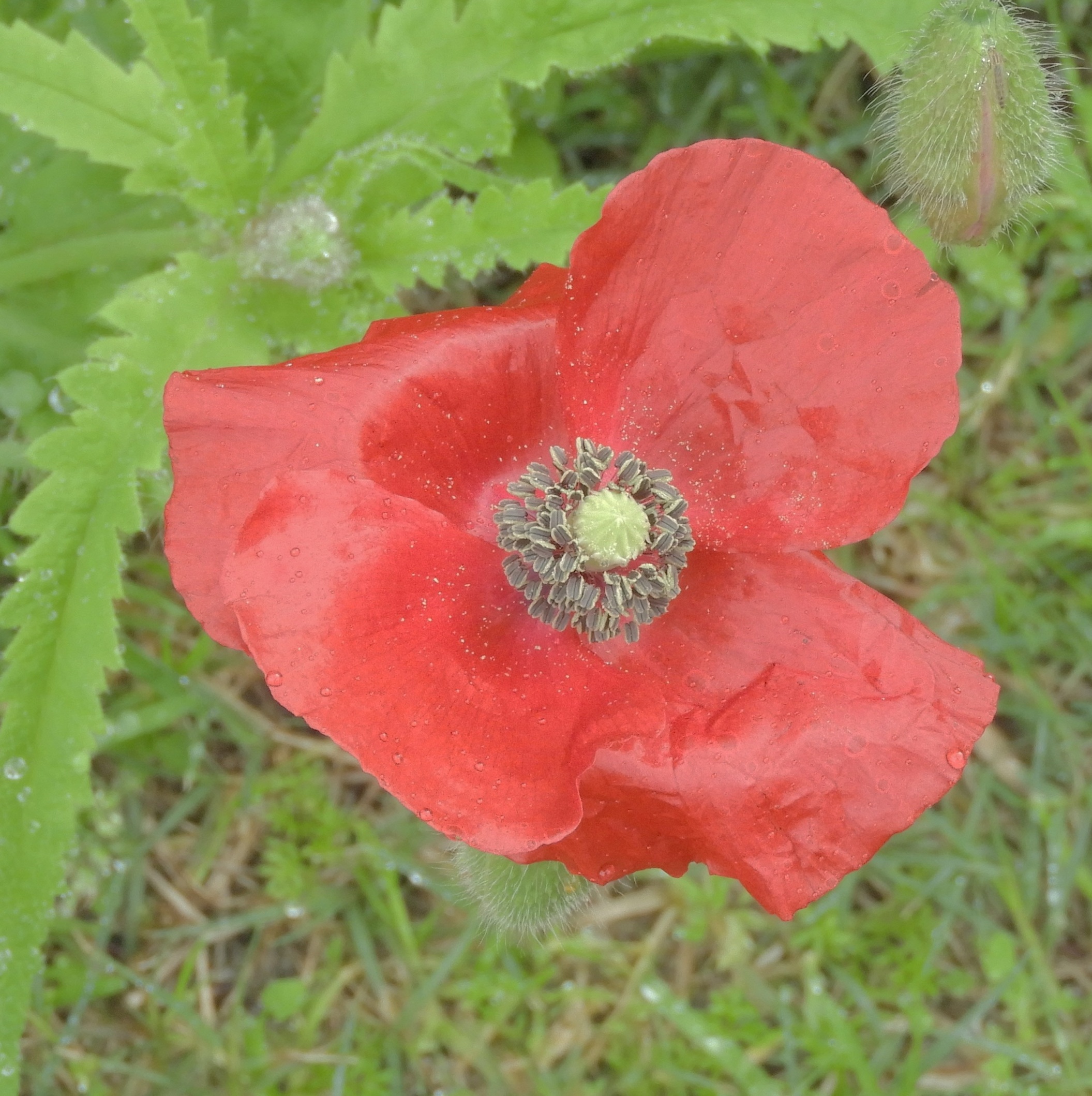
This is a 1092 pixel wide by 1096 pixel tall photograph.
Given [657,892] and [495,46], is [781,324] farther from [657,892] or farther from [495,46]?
[657,892]

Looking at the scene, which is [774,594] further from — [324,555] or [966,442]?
[966,442]

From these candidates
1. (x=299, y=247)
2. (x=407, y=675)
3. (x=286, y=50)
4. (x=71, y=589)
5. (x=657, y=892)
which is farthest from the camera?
(x=657, y=892)

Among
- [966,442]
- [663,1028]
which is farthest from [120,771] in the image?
[966,442]

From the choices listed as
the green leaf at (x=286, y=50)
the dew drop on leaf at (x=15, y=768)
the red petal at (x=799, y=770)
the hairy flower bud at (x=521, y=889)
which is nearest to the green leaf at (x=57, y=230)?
the green leaf at (x=286, y=50)

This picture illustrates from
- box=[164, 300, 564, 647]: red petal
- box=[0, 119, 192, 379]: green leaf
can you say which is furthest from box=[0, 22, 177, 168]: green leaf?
box=[164, 300, 564, 647]: red petal

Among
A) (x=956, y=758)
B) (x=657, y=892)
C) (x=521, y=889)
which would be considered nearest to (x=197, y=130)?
(x=521, y=889)

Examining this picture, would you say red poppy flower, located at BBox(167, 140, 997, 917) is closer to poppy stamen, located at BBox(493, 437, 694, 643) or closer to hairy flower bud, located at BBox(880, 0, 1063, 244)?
poppy stamen, located at BBox(493, 437, 694, 643)

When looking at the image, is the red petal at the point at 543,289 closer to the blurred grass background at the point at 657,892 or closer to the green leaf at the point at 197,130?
the green leaf at the point at 197,130
